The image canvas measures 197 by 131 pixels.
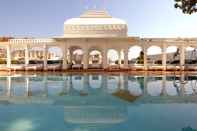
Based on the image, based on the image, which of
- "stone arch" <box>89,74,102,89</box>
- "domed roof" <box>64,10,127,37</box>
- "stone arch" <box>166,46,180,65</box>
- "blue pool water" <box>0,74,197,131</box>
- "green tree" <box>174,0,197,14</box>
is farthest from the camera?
"stone arch" <box>166,46,180,65</box>

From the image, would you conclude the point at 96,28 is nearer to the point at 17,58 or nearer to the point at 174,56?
the point at 174,56

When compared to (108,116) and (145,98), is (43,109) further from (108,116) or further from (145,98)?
(145,98)

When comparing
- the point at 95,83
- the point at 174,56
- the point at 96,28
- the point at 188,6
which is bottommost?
the point at 95,83

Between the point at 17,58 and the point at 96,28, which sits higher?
the point at 96,28

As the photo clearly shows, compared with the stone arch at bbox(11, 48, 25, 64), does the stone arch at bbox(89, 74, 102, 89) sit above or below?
below

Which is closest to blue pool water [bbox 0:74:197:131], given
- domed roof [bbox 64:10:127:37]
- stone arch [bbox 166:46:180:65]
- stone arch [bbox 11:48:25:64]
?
domed roof [bbox 64:10:127:37]

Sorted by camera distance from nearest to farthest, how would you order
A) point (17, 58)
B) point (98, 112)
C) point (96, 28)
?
point (98, 112) < point (96, 28) < point (17, 58)

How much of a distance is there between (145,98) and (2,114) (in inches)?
249

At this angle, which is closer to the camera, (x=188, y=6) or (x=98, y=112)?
(x=188, y=6)

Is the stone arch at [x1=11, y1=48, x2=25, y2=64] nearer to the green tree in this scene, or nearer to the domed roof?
the domed roof

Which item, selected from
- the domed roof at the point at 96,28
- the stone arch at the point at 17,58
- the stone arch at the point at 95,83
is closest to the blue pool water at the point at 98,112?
the stone arch at the point at 95,83

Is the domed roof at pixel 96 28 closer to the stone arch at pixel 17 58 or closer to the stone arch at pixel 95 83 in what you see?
the stone arch at pixel 17 58

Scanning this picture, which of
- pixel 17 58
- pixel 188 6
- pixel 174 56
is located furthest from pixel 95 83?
pixel 17 58

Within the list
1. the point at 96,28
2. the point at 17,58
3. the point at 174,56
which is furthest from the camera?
the point at 17,58
